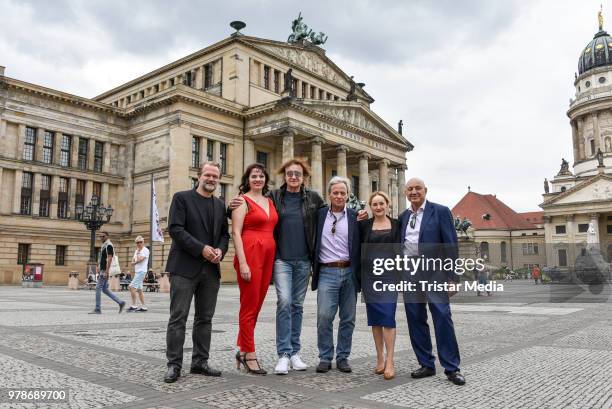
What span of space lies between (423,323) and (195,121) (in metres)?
35.5

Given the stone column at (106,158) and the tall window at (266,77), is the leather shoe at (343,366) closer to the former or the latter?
the stone column at (106,158)

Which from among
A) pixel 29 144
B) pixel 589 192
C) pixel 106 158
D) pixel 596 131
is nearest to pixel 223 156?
pixel 106 158

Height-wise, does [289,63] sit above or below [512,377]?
above

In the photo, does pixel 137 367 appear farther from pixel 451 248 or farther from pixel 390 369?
pixel 451 248

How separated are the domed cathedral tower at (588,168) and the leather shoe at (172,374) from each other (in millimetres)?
72201

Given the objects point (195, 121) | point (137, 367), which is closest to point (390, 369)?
point (137, 367)

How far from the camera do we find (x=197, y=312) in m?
5.54

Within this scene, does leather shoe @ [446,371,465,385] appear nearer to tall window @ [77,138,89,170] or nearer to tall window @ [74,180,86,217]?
tall window @ [74,180,86,217]

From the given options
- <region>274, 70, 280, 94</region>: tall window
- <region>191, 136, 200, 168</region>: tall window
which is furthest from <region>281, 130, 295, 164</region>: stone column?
<region>274, 70, 280, 94</region>: tall window

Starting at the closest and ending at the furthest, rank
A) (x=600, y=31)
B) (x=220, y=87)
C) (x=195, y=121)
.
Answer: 1. (x=195, y=121)
2. (x=220, y=87)
3. (x=600, y=31)

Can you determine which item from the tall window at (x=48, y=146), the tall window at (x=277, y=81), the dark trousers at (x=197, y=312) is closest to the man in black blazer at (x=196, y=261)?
the dark trousers at (x=197, y=312)

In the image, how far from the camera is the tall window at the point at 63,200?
38438 millimetres

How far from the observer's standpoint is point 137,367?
548cm

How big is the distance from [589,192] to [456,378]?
8217 cm
